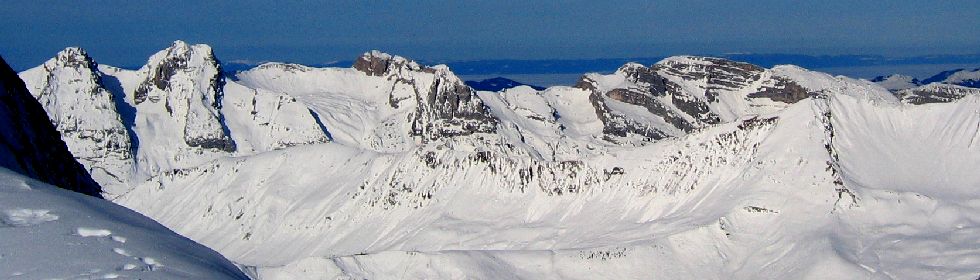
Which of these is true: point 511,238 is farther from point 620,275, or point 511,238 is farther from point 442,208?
point 620,275

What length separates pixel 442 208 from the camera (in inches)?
7608

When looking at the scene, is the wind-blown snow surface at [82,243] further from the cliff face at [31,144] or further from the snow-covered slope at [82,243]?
the cliff face at [31,144]

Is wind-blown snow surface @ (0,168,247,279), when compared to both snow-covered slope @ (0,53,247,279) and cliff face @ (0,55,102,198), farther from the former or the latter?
cliff face @ (0,55,102,198)

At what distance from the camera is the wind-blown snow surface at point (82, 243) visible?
1529cm

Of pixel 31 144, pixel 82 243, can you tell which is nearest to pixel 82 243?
pixel 82 243

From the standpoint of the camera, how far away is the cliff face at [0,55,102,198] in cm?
3043

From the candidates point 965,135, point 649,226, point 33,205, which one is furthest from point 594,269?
point 33,205

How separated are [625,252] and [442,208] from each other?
60.0 metres

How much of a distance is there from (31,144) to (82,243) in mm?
18950

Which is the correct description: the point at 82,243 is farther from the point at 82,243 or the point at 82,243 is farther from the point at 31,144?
the point at 31,144

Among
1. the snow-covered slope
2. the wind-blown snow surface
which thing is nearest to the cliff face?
the snow-covered slope

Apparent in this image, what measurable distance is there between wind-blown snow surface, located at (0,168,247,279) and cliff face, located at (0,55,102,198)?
9.62m

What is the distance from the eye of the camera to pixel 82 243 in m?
16.3

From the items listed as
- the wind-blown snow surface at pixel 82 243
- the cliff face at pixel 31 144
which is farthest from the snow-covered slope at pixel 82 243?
the cliff face at pixel 31 144
